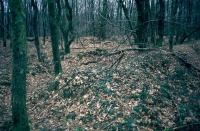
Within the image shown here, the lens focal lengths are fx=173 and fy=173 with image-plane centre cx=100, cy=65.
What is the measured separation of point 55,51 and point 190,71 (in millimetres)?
8438

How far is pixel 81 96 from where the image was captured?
8672 millimetres

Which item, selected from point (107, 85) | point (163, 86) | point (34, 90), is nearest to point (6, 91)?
point (34, 90)

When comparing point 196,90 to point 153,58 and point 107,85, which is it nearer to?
point 153,58

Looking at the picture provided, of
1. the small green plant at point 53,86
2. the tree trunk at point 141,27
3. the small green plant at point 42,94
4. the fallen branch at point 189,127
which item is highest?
the tree trunk at point 141,27

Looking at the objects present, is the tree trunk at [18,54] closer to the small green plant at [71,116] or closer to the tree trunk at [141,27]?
the small green plant at [71,116]

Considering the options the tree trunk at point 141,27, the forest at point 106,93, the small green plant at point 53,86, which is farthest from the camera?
the tree trunk at point 141,27

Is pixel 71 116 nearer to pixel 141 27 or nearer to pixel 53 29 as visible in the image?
pixel 53 29

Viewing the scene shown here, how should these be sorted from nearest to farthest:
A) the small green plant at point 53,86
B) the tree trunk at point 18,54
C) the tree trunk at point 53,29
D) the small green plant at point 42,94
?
the tree trunk at point 18,54, the small green plant at point 42,94, the small green plant at point 53,86, the tree trunk at point 53,29

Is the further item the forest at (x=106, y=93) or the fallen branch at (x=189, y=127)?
the fallen branch at (x=189, y=127)

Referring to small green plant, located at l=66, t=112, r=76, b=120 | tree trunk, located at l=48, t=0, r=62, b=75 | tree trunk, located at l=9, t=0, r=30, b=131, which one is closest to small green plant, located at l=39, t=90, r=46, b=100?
tree trunk, located at l=48, t=0, r=62, b=75

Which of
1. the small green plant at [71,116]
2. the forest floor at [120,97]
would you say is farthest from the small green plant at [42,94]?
the small green plant at [71,116]

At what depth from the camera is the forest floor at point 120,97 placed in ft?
23.2

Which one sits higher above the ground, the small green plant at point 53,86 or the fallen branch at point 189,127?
the small green plant at point 53,86

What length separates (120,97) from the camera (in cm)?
796
